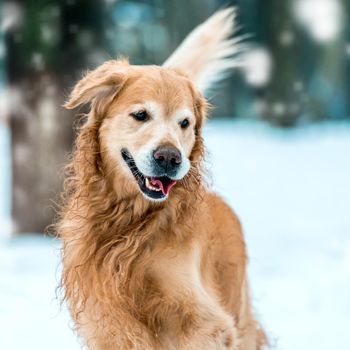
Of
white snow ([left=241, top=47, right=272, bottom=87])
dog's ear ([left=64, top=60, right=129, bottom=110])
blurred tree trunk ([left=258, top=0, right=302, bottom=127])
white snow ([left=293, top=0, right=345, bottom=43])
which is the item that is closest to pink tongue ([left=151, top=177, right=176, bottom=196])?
dog's ear ([left=64, top=60, right=129, bottom=110])

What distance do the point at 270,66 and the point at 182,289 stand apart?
10884mm

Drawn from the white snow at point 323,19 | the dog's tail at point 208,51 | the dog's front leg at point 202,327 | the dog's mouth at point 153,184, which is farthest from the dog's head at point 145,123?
the white snow at point 323,19

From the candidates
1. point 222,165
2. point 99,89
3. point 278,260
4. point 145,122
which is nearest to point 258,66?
point 222,165

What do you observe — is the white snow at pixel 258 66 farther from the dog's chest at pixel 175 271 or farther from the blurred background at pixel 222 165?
the dog's chest at pixel 175 271

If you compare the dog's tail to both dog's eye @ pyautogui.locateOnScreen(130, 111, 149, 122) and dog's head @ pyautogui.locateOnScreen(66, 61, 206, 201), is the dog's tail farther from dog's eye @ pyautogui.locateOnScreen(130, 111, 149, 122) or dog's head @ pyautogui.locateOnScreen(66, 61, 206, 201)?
dog's eye @ pyautogui.locateOnScreen(130, 111, 149, 122)

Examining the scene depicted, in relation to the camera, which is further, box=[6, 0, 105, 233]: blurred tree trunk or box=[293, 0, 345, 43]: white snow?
box=[293, 0, 345, 43]: white snow

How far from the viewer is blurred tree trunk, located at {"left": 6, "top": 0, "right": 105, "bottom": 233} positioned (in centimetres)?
586

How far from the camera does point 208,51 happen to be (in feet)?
12.8

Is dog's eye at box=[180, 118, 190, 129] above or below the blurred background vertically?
above

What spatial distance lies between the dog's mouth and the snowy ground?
11.8 inches

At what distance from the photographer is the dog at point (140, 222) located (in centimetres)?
279

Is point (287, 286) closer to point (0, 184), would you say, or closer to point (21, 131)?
point (21, 131)

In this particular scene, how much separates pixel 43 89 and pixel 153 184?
3357 mm

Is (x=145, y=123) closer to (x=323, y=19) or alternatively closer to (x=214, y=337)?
(x=214, y=337)
